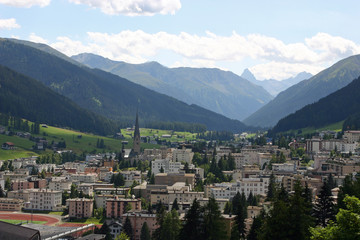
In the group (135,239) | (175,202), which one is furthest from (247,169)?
(135,239)

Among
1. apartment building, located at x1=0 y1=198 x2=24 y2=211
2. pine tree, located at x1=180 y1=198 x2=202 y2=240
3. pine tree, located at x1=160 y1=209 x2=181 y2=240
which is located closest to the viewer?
pine tree, located at x1=180 y1=198 x2=202 y2=240

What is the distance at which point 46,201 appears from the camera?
144 m

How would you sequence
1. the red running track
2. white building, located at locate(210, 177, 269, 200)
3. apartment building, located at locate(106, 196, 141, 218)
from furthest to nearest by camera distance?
1. white building, located at locate(210, 177, 269, 200)
2. the red running track
3. apartment building, located at locate(106, 196, 141, 218)

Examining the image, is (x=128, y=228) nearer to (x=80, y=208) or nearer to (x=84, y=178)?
(x=80, y=208)

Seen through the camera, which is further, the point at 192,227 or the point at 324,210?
the point at 324,210

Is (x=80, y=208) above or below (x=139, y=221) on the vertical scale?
below

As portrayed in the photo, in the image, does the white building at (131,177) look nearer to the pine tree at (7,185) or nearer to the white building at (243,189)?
the white building at (243,189)

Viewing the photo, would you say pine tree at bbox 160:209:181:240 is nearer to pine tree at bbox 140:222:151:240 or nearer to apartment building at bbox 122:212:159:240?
pine tree at bbox 140:222:151:240

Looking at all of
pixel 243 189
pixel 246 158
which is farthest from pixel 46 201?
pixel 246 158

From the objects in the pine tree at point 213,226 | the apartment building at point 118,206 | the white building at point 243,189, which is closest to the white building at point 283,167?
the white building at point 243,189

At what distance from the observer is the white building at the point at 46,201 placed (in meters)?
143

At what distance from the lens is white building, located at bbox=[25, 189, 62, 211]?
143125mm

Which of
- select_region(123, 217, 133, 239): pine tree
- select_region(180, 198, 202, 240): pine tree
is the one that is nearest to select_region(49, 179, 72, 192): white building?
select_region(123, 217, 133, 239): pine tree

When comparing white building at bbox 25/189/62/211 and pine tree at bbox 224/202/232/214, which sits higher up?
pine tree at bbox 224/202/232/214
